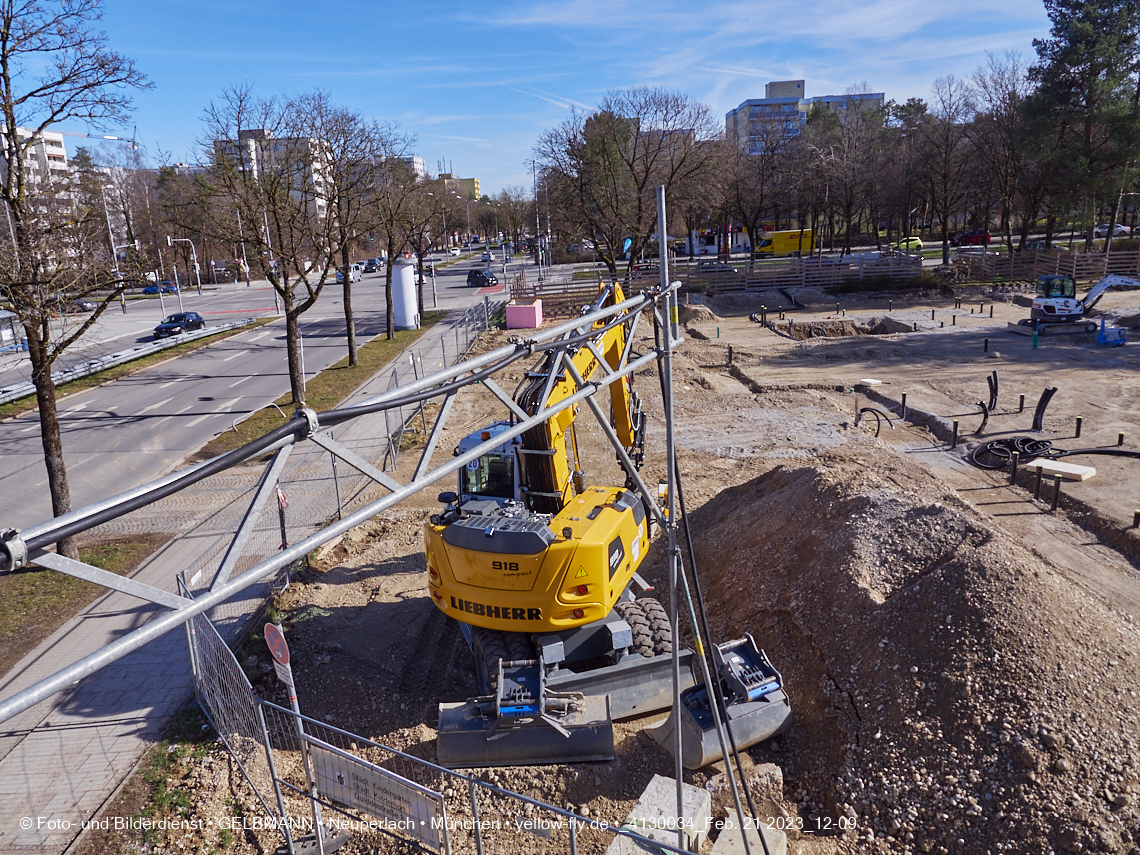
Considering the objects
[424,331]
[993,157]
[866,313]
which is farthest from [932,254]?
[424,331]

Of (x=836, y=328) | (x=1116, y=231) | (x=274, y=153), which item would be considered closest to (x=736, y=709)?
(x=274, y=153)

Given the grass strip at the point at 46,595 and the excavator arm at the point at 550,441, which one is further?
the grass strip at the point at 46,595

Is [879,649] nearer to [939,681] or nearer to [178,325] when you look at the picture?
[939,681]

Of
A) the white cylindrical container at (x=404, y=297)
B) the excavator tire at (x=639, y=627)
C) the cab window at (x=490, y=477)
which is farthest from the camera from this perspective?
the white cylindrical container at (x=404, y=297)

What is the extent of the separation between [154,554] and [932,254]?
59.6 metres

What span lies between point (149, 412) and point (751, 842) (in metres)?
Answer: 23.2

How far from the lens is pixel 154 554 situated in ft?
44.3

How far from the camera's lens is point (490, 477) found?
9.11m

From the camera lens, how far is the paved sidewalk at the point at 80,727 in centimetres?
723

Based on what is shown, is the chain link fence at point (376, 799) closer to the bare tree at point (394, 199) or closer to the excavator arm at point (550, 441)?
the excavator arm at point (550, 441)

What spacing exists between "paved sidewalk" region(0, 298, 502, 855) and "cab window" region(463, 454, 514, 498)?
4315 mm

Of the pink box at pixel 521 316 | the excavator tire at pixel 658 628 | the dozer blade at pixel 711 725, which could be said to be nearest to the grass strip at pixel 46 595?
the excavator tire at pixel 658 628

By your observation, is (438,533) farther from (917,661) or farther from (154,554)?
(154,554)

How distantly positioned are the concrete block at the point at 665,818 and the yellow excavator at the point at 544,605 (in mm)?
1092
